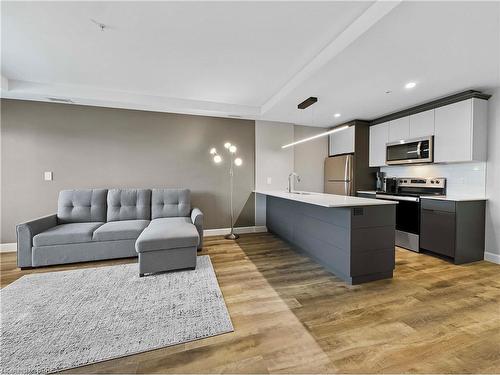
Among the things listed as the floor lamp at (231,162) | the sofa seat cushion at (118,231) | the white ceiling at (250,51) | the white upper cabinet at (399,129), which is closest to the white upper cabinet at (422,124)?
the white upper cabinet at (399,129)

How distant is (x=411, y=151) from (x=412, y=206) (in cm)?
94

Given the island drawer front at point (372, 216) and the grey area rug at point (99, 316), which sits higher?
the island drawer front at point (372, 216)

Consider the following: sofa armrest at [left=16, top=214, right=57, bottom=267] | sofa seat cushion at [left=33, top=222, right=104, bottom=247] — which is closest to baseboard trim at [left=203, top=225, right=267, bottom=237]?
sofa seat cushion at [left=33, top=222, right=104, bottom=247]

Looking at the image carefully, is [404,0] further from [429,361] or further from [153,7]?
[429,361]

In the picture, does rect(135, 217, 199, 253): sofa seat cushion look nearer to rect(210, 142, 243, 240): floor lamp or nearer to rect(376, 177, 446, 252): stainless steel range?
rect(210, 142, 243, 240): floor lamp

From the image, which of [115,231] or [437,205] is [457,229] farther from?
[115,231]

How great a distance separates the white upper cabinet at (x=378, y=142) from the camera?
13.8 feet

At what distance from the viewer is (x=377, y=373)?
4.28 ft

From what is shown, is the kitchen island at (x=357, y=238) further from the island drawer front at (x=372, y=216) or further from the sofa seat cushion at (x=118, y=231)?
the sofa seat cushion at (x=118, y=231)

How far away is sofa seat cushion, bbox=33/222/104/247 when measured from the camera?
2777 millimetres

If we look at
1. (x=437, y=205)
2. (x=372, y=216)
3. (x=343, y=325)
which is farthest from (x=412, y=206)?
(x=343, y=325)

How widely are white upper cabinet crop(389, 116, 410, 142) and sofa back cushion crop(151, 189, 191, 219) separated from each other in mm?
3883

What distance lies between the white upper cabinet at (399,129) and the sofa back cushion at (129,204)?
4.50 metres

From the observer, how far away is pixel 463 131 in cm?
303
